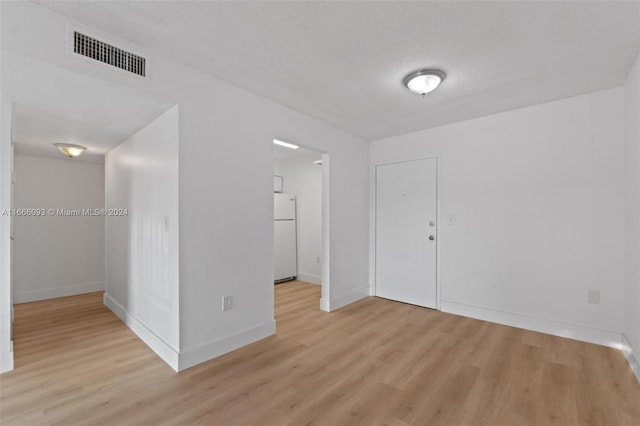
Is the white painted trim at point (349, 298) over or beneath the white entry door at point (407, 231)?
beneath

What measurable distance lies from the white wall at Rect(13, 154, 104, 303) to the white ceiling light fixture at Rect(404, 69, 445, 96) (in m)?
5.02

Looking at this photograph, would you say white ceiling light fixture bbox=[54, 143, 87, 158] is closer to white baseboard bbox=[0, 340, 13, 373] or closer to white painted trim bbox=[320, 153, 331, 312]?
white baseboard bbox=[0, 340, 13, 373]

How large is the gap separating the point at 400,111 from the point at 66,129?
11.7 ft

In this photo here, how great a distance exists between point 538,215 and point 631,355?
1.37 meters

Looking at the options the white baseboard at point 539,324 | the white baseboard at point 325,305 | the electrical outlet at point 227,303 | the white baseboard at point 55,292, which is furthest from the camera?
the white baseboard at point 55,292

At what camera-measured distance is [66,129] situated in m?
2.97

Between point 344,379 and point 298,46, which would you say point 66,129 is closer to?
point 298,46

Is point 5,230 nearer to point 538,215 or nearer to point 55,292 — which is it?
point 55,292

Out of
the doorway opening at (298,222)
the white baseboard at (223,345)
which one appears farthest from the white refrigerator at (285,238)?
the white baseboard at (223,345)

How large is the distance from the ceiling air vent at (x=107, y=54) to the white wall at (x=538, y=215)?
335 cm

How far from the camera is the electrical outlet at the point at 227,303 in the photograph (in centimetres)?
260

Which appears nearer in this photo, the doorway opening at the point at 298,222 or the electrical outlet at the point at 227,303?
the electrical outlet at the point at 227,303

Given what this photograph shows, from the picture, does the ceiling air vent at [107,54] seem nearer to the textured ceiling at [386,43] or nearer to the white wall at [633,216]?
the textured ceiling at [386,43]

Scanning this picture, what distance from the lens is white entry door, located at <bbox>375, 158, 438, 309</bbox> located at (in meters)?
3.89
